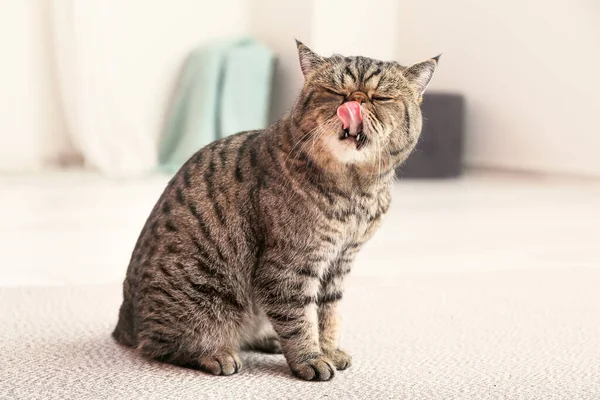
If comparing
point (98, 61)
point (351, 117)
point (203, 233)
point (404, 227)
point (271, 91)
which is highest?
point (351, 117)

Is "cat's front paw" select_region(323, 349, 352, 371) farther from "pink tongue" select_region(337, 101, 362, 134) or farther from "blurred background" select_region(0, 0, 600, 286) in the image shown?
"blurred background" select_region(0, 0, 600, 286)

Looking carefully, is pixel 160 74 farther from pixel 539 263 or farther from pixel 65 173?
pixel 539 263

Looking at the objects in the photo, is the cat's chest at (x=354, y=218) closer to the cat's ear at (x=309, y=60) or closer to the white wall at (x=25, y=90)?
the cat's ear at (x=309, y=60)

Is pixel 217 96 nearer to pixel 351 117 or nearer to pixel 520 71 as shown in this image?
pixel 520 71

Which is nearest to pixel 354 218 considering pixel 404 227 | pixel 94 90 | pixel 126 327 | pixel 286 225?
pixel 286 225

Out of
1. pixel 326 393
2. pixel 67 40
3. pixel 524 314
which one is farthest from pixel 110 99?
pixel 326 393

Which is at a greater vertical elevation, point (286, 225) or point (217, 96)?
point (286, 225)

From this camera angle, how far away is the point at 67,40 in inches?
155

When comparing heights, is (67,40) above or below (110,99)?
above

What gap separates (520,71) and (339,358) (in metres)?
2.94

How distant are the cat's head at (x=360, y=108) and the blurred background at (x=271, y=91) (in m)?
1.78

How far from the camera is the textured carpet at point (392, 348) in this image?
1.36m

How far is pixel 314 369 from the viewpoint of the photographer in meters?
1.42

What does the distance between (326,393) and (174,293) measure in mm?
312
